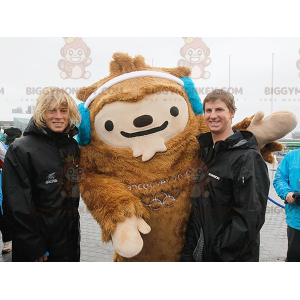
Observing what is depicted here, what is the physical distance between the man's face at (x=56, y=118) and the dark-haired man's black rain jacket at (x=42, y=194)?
57mm

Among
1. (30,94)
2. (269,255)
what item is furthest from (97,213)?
→ (269,255)

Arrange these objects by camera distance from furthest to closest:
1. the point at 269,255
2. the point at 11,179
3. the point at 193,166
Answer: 1. the point at 269,255
2. the point at 193,166
3. the point at 11,179

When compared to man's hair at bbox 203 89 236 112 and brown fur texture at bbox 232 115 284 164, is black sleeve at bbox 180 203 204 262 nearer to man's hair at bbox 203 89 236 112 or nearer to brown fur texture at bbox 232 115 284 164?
man's hair at bbox 203 89 236 112

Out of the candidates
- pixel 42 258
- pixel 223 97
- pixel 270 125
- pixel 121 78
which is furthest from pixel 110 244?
pixel 223 97

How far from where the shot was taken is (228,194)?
1.88 m

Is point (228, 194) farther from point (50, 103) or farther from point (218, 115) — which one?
point (50, 103)

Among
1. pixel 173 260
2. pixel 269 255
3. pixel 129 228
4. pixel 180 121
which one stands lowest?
pixel 269 255

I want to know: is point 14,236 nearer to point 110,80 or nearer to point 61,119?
point 61,119

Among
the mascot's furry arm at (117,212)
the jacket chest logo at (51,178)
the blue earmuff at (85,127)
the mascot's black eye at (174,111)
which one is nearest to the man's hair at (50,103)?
the blue earmuff at (85,127)

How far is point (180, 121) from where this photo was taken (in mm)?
2334

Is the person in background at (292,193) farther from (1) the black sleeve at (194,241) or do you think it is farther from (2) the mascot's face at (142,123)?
(2) the mascot's face at (142,123)

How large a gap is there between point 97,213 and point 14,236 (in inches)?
25.1

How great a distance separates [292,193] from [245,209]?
122cm

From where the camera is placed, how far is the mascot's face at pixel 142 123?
2227 millimetres
